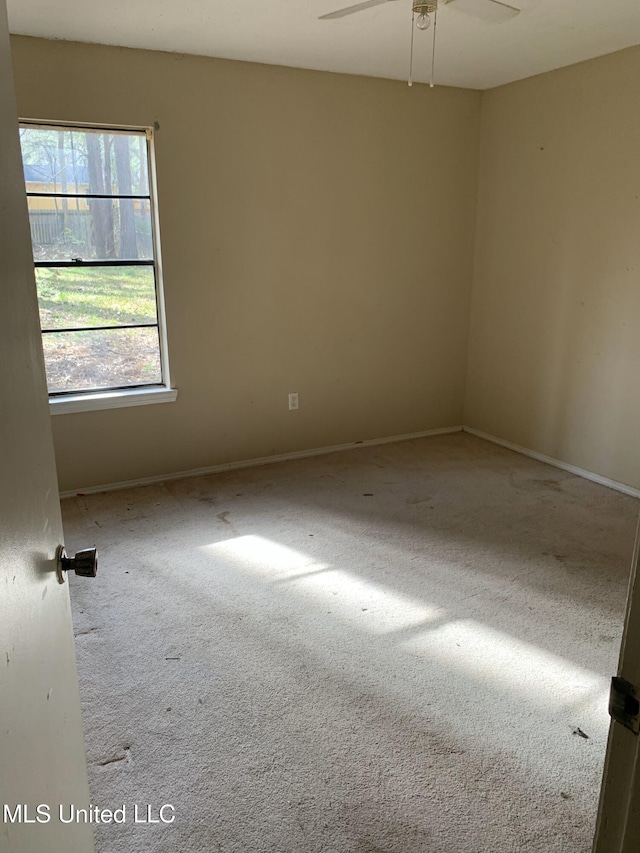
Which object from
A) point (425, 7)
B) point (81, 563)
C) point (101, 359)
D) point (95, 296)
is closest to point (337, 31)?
point (425, 7)

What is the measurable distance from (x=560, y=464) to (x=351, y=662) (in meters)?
2.49

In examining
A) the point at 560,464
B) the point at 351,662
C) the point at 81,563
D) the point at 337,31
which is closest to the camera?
the point at 81,563

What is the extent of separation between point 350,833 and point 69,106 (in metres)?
3.42

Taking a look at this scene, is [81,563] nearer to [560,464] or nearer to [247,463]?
[247,463]

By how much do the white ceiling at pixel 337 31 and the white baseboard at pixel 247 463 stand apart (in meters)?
2.38

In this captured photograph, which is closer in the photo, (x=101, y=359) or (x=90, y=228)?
(x=90, y=228)

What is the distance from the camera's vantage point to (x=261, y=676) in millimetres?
2188

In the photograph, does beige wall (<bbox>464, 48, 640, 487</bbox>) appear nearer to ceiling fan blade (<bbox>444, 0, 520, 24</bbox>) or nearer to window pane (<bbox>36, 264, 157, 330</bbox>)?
ceiling fan blade (<bbox>444, 0, 520, 24</bbox>)

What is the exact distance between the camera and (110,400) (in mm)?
3686

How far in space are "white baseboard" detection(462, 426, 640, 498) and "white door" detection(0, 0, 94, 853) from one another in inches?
136

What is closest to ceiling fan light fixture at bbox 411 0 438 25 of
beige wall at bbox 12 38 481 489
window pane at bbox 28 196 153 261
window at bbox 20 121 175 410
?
beige wall at bbox 12 38 481 489

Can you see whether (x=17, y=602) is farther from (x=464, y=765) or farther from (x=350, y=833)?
(x=464, y=765)

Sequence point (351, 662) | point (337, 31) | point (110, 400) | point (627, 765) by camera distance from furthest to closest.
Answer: point (110, 400)
point (337, 31)
point (351, 662)
point (627, 765)

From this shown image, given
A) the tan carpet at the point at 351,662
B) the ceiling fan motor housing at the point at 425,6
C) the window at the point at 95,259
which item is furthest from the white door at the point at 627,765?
the window at the point at 95,259
